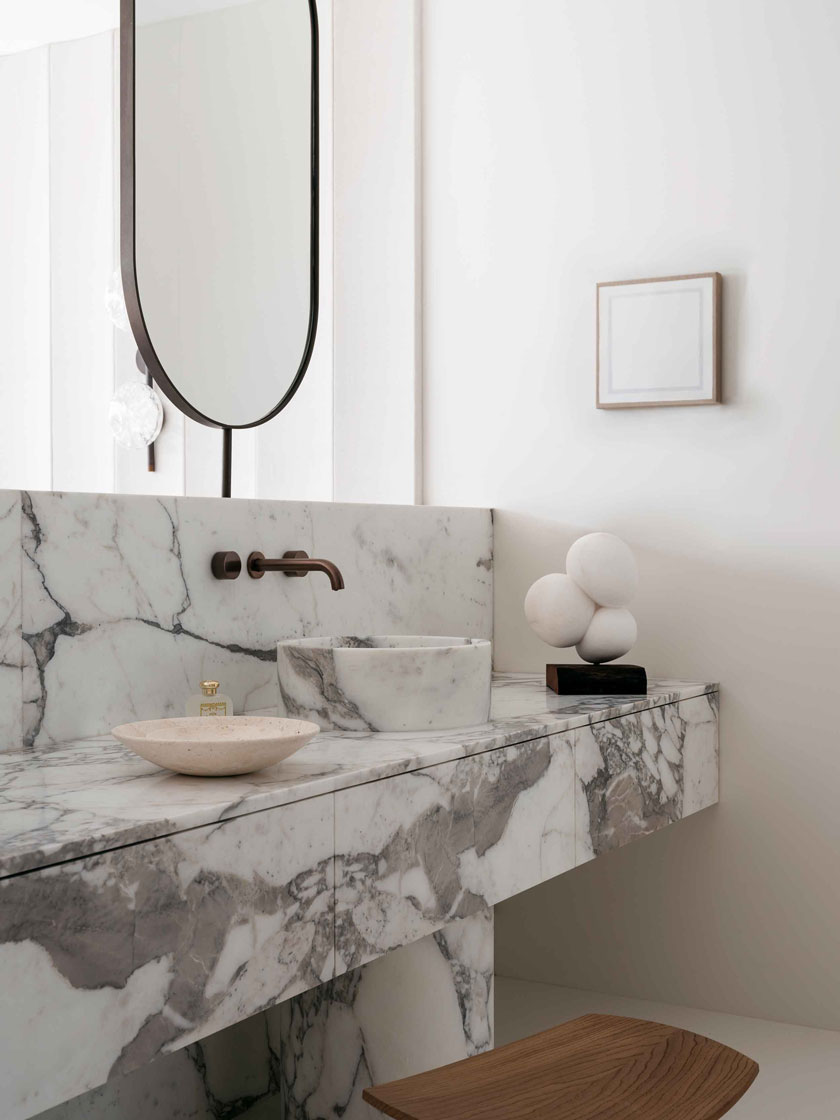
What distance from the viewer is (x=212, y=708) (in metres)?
1.71

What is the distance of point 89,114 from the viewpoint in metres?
2.67

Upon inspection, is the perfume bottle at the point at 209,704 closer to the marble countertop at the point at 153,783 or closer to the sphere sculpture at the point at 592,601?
the marble countertop at the point at 153,783

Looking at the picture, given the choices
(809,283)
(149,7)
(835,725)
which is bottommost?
(835,725)

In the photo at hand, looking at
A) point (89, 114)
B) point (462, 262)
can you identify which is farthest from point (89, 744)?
point (89, 114)

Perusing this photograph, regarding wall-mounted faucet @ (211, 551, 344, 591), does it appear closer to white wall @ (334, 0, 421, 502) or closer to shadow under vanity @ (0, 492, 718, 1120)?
shadow under vanity @ (0, 492, 718, 1120)

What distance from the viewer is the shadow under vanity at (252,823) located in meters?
1.09

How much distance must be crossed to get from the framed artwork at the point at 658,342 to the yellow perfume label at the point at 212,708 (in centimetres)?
112

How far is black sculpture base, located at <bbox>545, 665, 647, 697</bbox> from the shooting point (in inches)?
85.1

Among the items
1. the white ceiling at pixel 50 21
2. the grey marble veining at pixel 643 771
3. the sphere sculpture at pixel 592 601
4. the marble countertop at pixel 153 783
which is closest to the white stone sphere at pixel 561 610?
the sphere sculpture at pixel 592 601

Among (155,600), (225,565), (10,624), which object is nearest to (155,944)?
(10,624)

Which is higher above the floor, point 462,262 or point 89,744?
point 462,262

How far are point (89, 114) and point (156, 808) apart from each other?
196cm

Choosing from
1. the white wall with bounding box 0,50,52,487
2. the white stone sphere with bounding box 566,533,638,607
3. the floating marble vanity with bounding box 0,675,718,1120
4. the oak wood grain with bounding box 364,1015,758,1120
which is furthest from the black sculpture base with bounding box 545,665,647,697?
the white wall with bounding box 0,50,52,487

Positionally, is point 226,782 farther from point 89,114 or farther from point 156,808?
point 89,114
